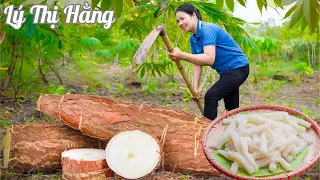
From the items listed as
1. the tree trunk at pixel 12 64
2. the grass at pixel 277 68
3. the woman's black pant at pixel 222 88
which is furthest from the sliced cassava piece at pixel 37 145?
the grass at pixel 277 68

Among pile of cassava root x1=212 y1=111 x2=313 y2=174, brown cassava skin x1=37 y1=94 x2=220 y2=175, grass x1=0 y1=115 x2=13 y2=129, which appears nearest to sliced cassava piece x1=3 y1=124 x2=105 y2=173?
brown cassava skin x1=37 y1=94 x2=220 y2=175

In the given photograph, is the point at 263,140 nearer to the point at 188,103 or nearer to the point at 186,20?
the point at 186,20

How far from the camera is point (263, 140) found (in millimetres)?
2164

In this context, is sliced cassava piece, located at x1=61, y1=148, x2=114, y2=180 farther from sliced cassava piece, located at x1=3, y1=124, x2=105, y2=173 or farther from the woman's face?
the woman's face

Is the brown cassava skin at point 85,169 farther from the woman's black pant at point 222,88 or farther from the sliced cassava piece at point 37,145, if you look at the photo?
the woman's black pant at point 222,88

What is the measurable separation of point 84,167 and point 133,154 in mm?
271

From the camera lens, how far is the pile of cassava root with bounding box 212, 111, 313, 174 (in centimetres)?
213

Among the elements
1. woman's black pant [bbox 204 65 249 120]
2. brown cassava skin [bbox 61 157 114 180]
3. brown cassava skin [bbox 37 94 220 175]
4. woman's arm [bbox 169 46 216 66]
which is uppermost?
woman's arm [bbox 169 46 216 66]

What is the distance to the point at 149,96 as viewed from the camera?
17.8ft

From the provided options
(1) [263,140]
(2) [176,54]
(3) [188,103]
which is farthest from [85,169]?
(3) [188,103]

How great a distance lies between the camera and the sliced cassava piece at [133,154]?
2387 mm

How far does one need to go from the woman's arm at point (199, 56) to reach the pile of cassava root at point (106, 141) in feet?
1.15

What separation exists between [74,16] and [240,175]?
119 centimetres

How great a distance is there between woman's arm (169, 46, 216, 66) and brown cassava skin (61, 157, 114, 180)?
0.70 metres
